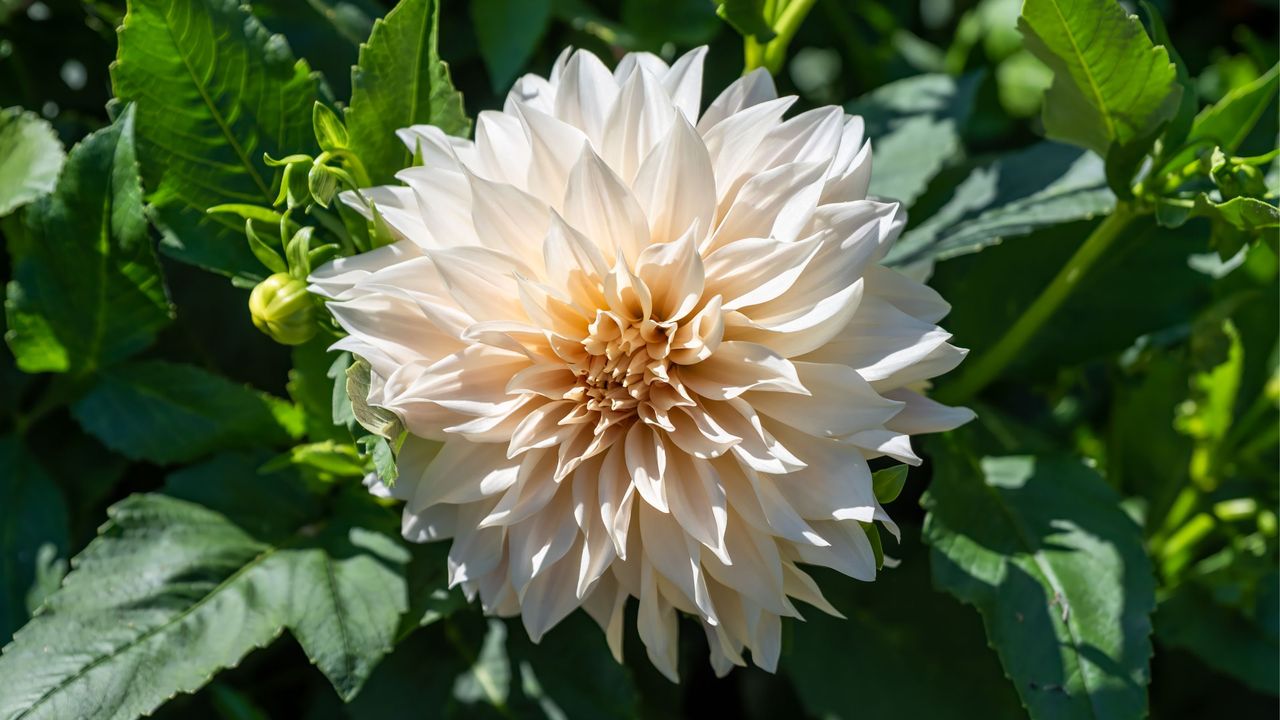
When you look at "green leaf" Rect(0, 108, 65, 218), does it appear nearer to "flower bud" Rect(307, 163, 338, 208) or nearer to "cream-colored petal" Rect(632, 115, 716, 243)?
"flower bud" Rect(307, 163, 338, 208)

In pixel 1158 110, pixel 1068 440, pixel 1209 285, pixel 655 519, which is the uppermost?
pixel 1158 110

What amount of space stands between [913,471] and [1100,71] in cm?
44

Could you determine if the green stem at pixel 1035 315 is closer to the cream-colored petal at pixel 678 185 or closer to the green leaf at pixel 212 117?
the cream-colored petal at pixel 678 185

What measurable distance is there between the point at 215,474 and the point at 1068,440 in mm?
868

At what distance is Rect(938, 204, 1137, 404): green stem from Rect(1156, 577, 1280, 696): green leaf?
27cm

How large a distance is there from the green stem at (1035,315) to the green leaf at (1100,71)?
6 cm

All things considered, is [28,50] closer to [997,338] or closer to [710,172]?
[710,172]

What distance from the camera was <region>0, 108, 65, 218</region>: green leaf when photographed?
30.8 inches

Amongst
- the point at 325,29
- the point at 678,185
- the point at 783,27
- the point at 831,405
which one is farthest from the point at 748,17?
the point at 325,29

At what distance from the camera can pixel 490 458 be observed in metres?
0.63

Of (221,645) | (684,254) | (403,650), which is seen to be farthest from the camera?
(403,650)

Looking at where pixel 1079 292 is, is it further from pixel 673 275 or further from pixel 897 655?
pixel 673 275

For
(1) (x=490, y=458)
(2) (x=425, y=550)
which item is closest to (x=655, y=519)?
(1) (x=490, y=458)

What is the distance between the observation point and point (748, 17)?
76 cm
